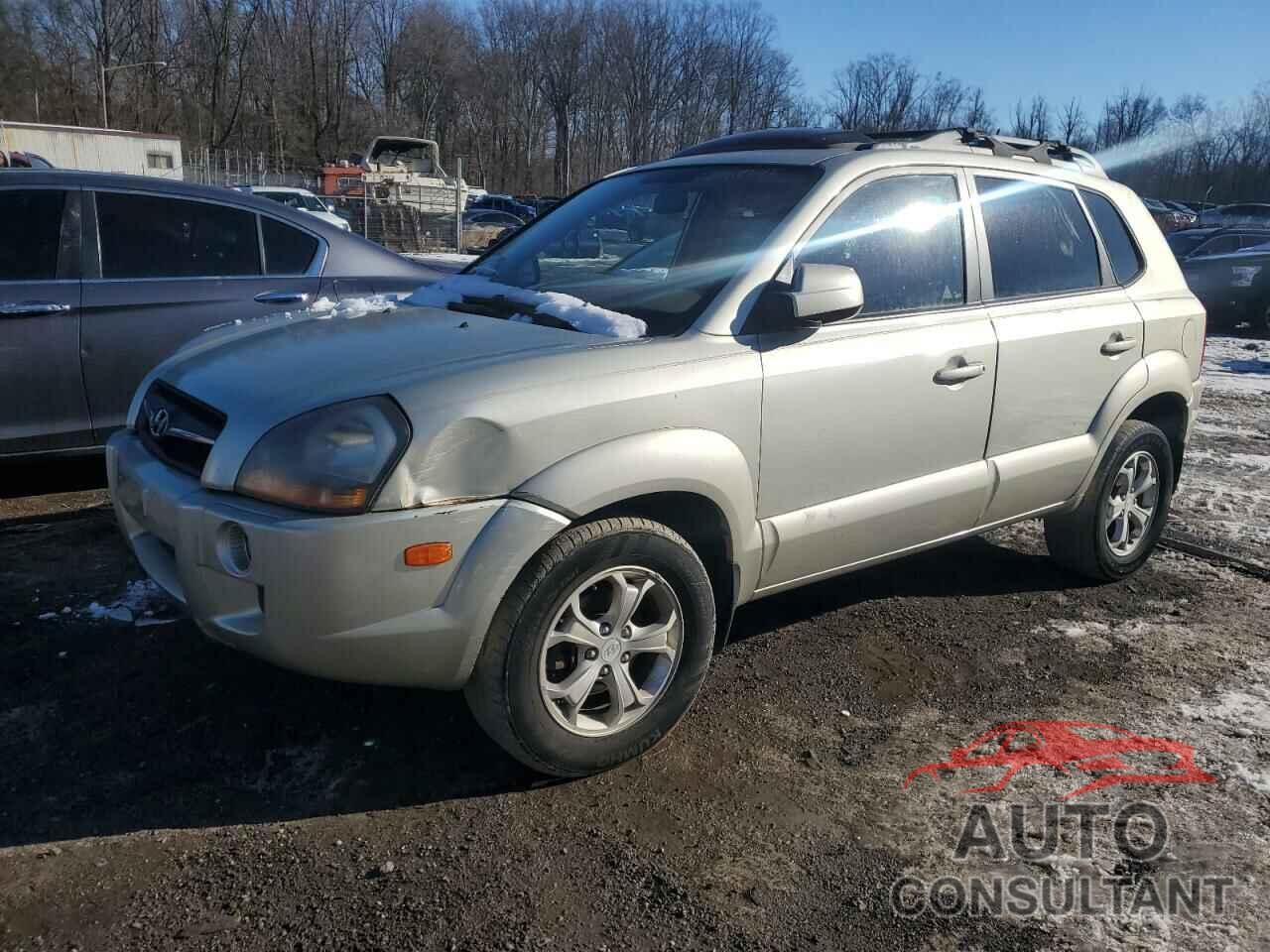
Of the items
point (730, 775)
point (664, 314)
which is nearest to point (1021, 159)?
point (664, 314)

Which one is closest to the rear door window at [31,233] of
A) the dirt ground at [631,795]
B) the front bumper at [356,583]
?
the dirt ground at [631,795]

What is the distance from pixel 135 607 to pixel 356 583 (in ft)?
6.33

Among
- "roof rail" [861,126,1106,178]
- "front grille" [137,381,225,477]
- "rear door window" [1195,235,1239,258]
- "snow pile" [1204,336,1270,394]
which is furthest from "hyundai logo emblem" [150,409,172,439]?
"rear door window" [1195,235,1239,258]

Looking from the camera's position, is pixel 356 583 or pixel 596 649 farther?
pixel 596 649

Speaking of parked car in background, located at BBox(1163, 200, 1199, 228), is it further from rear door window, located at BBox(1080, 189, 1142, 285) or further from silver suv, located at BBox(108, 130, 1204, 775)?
silver suv, located at BBox(108, 130, 1204, 775)

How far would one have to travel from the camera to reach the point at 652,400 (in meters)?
2.85

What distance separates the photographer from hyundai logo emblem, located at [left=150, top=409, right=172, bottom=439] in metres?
3.02

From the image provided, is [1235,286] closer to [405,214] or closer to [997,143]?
[997,143]

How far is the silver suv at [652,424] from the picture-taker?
253 cm

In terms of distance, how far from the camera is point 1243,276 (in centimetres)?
1460

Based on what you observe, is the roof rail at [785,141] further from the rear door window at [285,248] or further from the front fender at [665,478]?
the rear door window at [285,248]

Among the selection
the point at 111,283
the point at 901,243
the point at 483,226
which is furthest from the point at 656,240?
the point at 483,226

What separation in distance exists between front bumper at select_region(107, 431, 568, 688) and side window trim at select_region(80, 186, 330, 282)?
2.76 m

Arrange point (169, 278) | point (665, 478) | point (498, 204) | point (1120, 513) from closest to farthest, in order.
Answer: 1. point (665, 478)
2. point (1120, 513)
3. point (169, 278)
4. point (498, 204)
